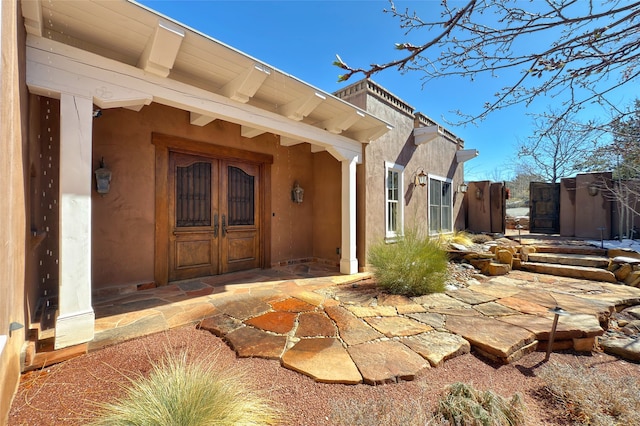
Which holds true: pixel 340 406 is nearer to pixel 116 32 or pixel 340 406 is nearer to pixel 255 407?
pixel 255 407

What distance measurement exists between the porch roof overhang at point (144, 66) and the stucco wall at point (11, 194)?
0.79 feet

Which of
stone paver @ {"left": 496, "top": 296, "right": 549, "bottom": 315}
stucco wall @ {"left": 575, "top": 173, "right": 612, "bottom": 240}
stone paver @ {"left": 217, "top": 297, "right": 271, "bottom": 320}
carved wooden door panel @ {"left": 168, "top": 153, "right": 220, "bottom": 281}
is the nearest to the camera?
stone paver @ {"left": 217, "top": 297, "right": 271, "bottom": 320}

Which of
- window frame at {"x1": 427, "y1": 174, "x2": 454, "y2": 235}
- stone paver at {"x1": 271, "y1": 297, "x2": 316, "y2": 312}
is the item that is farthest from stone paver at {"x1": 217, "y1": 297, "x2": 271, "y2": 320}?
window frame at {"x1": 427, "y1": 174, "x2": 454, "y2": 235}

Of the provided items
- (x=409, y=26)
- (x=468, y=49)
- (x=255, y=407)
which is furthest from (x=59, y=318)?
(x=468, y=49)

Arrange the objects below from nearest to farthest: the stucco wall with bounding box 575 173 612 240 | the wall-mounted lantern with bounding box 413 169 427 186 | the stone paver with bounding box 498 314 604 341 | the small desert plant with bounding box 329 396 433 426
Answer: the small desert plant with bounding box 329 396 433 426 < the stone paver with bounding box 498 314 604 341 < the wall-mounted lantern with bounding box 413 169 427 186 < the stucco wall with bounding box 575 173 612 240

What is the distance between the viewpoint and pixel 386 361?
6.82 ft

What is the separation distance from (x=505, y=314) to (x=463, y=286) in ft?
4.49

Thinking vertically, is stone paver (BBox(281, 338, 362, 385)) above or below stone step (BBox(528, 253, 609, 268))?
below

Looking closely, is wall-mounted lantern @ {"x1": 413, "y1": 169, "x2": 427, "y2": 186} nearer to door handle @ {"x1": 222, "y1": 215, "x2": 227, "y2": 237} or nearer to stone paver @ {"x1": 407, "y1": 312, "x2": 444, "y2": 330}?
stone paver @ {"x1": 407, "y1": 312, "x2": 444, "y2": 330}

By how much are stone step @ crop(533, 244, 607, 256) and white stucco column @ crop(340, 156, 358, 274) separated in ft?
15.3

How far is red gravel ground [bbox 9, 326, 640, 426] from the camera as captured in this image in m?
1.59

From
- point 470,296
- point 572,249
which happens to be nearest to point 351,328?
point 470,296

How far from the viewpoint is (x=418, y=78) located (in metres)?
2.01

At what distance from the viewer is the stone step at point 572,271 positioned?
4.62 meters
